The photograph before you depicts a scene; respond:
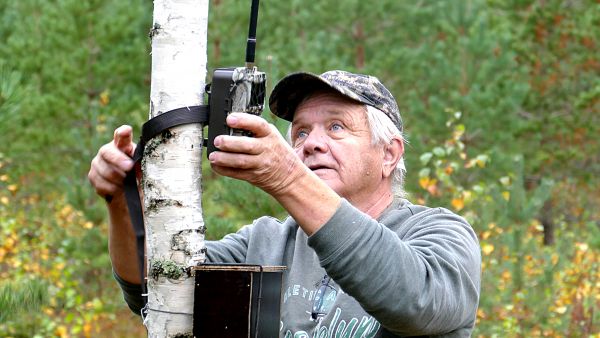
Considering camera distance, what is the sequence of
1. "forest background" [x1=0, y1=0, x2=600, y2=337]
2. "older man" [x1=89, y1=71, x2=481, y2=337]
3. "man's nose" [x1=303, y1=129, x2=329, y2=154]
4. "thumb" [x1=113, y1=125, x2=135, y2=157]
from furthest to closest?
"forest background" [x1=0, y1=0, x2=600, y2=337] → "man's nose" [x1=303, y1=129, x2=329, y2=154] → "thumb" [x1=113, y1=125, x2=135, y2=157] → "older man" [x1=89, y1=71, x2=481, y2=337]

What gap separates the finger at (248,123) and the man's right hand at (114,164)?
1.64 ft

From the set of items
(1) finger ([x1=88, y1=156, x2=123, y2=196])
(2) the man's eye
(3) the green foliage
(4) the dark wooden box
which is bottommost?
(3) the green foliage

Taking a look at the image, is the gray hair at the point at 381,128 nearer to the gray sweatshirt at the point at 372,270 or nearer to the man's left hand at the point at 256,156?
the gray sweatshirt at the point at 372,270

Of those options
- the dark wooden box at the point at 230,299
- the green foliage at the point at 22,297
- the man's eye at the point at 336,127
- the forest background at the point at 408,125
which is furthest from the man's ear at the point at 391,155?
the forest background at the point at 408,125

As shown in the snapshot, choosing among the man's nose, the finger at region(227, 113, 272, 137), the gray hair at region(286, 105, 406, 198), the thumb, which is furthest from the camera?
the gray hair at region(286, 105, 406, 198)

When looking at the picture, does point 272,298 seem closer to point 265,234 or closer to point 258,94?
point 258,94

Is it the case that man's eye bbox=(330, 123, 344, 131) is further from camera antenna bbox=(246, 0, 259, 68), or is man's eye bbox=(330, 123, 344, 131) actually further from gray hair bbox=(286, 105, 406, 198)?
camera antenna bbox=(246, 0, 259, 68)

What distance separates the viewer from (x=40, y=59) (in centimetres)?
1362

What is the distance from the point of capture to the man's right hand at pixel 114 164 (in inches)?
102

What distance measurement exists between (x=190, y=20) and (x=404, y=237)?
0.91m

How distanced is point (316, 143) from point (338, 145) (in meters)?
0.07

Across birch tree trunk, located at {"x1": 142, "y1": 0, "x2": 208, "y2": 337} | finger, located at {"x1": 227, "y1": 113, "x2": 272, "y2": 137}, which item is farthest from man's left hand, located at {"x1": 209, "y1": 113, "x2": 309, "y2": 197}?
birch tree trunk, located at {"x1": 142, "y1": 0, "x2": 208, "y2": 337}

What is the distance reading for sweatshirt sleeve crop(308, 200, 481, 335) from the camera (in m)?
2.30

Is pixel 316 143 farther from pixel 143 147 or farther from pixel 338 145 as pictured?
pixel 143 147
